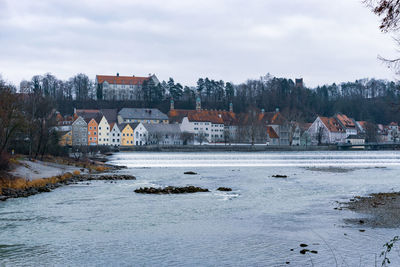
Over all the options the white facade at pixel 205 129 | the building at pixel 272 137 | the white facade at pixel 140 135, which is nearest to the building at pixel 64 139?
the white facade at pixel 140 135

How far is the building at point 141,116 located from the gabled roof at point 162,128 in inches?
436

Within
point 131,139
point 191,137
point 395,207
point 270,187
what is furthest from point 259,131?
point 395,207

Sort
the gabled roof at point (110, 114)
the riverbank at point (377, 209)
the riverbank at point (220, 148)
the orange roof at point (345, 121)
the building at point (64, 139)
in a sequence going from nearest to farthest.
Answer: the riverbank at point (377, 209) → the building at point (64, 139) → the riverbank at point (220, 148) → the gabled roof at point (110, 114) → the orange roof at point (345, 121)

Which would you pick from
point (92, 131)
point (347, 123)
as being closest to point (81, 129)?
point (92, 131)

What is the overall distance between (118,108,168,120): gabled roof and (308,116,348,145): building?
42.1 meters

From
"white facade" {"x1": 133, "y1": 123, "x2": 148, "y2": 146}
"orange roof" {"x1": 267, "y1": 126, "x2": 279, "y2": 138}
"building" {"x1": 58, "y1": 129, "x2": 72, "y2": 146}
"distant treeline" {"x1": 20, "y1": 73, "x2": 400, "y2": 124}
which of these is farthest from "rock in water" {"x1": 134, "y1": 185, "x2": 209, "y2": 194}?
"distant treeline" {"x1": 20, "y1": 73, "x2": 400, "y2": 124}

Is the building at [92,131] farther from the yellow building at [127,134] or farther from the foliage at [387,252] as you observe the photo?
the foliage at [387,252]

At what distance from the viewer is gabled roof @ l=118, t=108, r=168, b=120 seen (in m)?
140

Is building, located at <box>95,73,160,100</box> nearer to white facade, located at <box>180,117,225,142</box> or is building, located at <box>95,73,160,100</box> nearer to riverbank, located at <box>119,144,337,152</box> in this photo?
white facade, located at <box>180,117,225,142</box>

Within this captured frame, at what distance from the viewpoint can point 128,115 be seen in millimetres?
140250

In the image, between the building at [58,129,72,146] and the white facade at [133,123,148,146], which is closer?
the building at [58,129,72,146]

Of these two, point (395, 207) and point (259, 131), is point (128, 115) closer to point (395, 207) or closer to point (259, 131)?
point (259, 131)

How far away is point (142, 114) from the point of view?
142500 mm

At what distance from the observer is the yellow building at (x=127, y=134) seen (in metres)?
126
